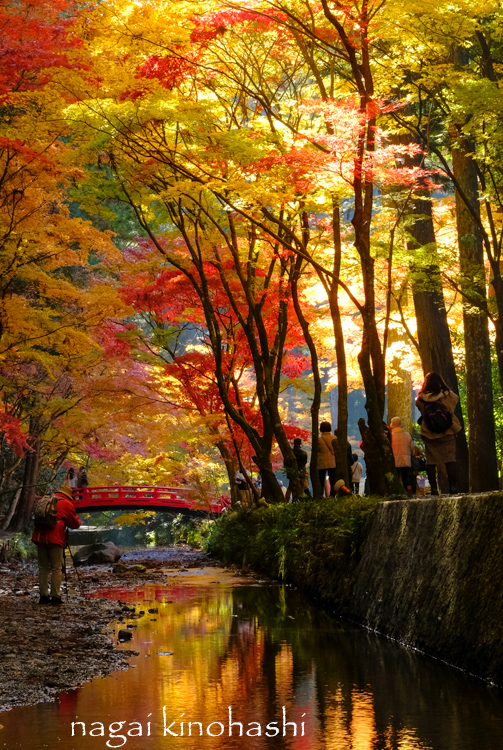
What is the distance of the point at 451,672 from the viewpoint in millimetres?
4887

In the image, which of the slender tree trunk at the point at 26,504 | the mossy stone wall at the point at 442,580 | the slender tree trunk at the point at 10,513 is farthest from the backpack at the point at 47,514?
the slender tree trunk at the point at 10,513

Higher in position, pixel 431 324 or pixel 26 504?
pixel 431 324

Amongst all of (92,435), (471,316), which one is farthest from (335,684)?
(92,435)

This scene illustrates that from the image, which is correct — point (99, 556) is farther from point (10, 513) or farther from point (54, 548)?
point (54, 548)

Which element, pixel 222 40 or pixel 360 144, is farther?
pixel 222 40

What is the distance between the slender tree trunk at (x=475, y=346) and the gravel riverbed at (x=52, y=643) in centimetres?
586

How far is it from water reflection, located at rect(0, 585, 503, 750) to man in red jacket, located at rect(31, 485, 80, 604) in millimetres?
2475

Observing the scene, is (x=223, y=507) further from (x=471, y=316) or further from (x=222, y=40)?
(x=222, y=40)

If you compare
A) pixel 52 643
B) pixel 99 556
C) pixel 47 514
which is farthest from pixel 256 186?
pixel 99 556

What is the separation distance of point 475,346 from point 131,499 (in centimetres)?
1703

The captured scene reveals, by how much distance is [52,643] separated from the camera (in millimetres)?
5965

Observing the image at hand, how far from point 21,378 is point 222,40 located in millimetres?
8147

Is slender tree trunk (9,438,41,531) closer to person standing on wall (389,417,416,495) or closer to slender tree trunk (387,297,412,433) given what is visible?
slender tree trunk (387,297,412,433)

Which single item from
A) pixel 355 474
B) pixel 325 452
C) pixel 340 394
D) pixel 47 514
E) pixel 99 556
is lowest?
pixel 99 556
